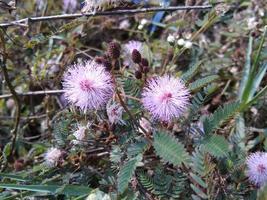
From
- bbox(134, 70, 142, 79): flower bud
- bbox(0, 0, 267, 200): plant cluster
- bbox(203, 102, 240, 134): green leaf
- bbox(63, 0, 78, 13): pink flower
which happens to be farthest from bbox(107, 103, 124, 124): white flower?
bbox(63, 0, 78, 13): pink flower

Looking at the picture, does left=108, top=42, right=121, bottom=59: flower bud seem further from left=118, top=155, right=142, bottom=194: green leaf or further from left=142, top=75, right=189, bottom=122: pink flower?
left=118, top=155, right=142, bottom=194: green leaf

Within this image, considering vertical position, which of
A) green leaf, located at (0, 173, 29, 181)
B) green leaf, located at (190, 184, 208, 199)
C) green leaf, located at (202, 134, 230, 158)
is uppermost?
green leaf, located at (202, 134, 230, 158)

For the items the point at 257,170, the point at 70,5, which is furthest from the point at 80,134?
the point at 70,5

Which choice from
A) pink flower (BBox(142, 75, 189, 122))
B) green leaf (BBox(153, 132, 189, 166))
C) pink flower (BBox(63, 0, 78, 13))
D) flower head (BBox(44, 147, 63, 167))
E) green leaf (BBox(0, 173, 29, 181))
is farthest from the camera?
pink flower (BBox(63, 0, 78, 13))

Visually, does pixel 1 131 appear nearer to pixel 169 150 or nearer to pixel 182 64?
pixel 182 64

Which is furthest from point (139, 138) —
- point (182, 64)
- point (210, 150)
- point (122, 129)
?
point (182, 64)

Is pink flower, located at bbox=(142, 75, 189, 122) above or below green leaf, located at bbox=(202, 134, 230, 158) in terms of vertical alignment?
above

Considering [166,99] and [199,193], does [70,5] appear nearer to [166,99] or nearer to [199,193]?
[166,99]
